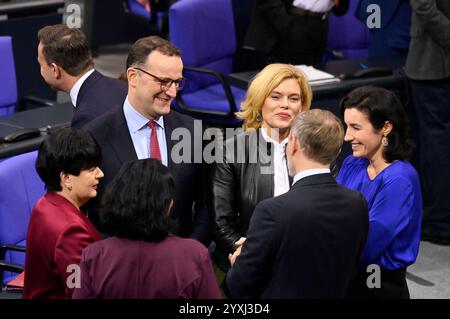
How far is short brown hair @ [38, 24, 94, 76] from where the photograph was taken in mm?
4141

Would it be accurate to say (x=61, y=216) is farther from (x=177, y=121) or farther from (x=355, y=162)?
(x=355, y=162)

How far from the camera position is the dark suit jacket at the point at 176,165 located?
339 cm

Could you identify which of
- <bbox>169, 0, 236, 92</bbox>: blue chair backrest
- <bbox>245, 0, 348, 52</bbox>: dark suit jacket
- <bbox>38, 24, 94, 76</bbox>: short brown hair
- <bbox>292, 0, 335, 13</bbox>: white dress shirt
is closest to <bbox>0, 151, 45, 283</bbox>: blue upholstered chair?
<bbox>38, 24, 94, 76</bbox>: short brown hair

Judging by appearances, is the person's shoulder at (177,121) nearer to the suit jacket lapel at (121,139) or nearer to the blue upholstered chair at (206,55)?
the suit jacket lapel at (121,139)

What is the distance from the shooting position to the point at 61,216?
3.04 metres

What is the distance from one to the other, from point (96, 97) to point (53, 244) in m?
1.14

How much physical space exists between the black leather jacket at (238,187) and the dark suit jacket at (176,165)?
0.09m

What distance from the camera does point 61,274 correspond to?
9.87 ft

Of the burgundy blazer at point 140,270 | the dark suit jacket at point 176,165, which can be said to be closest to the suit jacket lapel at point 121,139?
the dark suit jacket at point 176,165

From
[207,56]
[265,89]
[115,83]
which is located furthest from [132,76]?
[207,56]

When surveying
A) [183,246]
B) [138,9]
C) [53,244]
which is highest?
[183,246]

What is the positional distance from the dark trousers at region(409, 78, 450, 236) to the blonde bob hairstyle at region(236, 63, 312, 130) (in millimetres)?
1858

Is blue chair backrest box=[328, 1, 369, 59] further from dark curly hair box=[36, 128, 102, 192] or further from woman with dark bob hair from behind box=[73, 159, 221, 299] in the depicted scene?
woman with dark bob hair from behind box=[73, 159, 221, 299]


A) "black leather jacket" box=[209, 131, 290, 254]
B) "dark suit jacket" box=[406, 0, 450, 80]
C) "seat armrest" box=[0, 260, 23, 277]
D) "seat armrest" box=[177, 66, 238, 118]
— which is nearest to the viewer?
"black leather jacket" box=[209, 131, 290, 254]
